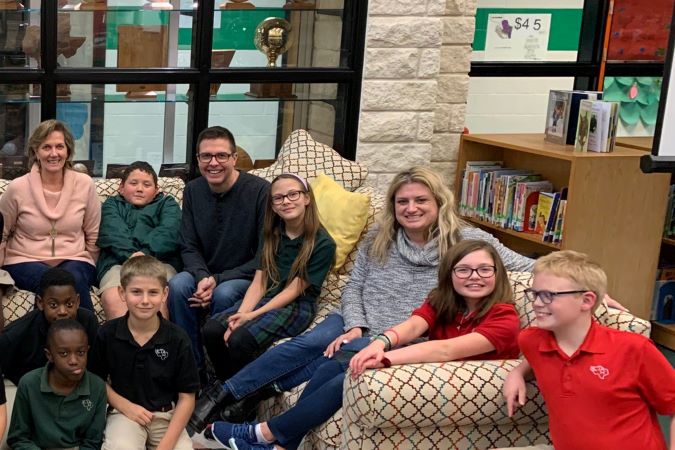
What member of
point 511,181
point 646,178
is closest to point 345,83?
point 511,181

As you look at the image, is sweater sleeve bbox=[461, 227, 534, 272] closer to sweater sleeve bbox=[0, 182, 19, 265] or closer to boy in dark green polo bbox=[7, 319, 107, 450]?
boy in dark green polo bbox=[7, 319, 107, 450]

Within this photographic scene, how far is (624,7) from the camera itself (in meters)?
6.05

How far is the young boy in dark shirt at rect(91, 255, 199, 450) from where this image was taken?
3555 millimetres

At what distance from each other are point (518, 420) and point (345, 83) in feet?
7.73

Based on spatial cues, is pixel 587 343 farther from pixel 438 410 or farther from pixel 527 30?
pixel 527 30

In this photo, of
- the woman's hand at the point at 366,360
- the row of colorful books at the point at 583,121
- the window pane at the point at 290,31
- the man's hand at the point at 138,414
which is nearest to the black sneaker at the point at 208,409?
the man's hand at the point at 138,414

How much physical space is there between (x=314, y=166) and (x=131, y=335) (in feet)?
4.86

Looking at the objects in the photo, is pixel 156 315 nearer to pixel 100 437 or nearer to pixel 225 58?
pixel 100 437

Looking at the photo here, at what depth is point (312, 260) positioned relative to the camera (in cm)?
410

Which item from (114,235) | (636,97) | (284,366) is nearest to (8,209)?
(114,235)

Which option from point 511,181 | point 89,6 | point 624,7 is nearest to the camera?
point 89,6

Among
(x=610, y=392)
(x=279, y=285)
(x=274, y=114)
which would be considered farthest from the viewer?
(x=274, y=114)

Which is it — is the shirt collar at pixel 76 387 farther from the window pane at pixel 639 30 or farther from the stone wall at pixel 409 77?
the window pane at pixel 639 30

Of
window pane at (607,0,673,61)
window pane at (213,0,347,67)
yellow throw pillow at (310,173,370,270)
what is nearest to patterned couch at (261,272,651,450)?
yellow throw pillow at (310,173,370,270)
